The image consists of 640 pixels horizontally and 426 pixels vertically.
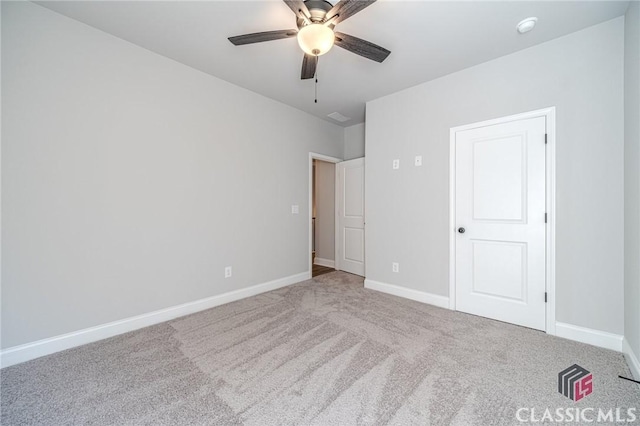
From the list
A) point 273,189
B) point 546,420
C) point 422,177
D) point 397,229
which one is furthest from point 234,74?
point 546,420

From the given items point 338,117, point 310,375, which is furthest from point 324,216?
point 310,375

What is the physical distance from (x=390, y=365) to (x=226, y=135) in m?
2.91

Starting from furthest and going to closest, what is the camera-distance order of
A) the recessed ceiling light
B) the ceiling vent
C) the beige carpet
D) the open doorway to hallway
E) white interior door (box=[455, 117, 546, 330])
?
the open doorway to hallway, the ceiling vent, white interior door (box=[455, 117, 546, 330]), the recessed ceiling light, the beige carpet

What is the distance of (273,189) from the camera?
3650mm

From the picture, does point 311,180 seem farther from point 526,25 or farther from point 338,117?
point 526,25

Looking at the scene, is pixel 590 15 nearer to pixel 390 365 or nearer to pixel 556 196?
pixel 556 196

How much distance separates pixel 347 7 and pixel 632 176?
2327 millimetres

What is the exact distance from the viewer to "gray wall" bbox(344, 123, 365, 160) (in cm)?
457

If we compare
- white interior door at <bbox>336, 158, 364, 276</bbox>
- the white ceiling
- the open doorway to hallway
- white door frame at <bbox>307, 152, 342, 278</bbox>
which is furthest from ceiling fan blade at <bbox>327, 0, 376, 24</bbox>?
the open doorway to hallway

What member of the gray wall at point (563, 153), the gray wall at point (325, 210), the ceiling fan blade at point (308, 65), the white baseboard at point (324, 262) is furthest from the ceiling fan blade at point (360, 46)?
the white baseboard at point (324, 262)

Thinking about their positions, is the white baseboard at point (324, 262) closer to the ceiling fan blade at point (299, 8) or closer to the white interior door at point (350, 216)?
the white interior door at point (350, 216)

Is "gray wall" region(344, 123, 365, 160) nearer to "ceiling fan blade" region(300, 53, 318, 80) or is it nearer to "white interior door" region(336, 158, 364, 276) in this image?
"white interior door" region(336, 158, 364, 276)

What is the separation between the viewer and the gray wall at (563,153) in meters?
2.08

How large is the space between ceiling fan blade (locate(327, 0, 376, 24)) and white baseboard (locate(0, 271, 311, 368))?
2953 mm
